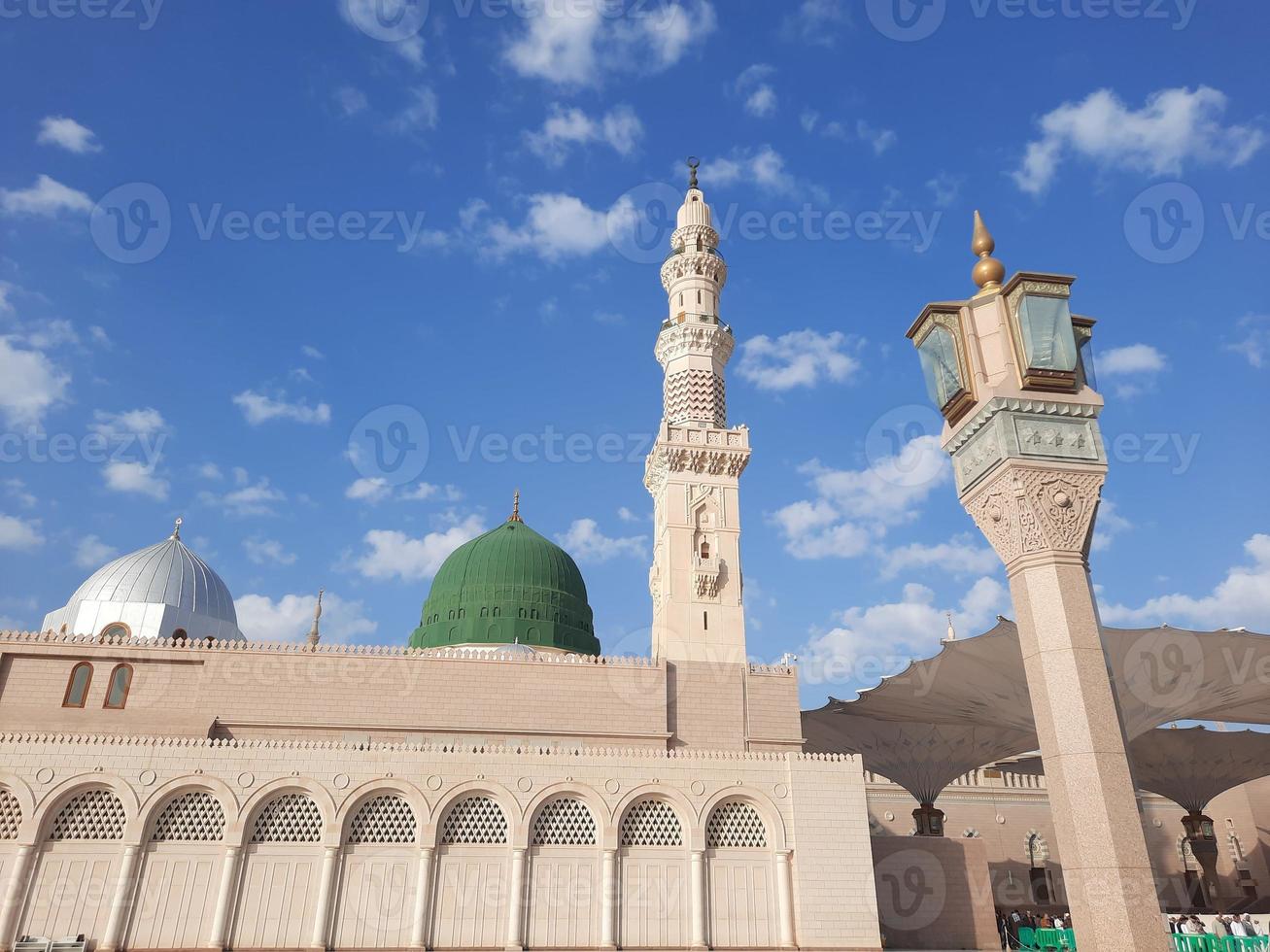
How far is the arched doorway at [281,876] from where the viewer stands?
1555 cm

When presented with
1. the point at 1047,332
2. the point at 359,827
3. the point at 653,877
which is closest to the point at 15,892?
the point at 359,827

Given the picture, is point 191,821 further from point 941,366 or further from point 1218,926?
point 1218,926

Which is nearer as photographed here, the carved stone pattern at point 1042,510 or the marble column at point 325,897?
the carved stone pattern at point 1042,510

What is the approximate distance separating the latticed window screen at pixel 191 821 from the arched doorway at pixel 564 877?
595 cm

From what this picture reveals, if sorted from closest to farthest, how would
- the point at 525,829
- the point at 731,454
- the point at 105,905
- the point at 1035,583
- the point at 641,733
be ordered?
the point at 1035,583 → the point at 105,905 → the point at 525,829 → the point at 641,733 → the point at 731,454

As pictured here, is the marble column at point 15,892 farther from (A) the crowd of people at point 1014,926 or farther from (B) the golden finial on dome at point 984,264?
(A) the crowd of people at point 1014,926

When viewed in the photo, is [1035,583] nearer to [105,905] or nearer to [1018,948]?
[105,905]

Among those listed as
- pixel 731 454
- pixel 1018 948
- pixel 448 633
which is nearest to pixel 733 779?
pixel 1018 948

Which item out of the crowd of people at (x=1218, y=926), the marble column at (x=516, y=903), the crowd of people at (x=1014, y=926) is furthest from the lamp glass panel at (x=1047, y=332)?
the crowd of people at (x=1014, y=926)

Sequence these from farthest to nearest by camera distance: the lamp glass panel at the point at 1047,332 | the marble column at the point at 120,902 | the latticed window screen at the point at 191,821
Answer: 1. the latticed window screen at the point at 191,821
2. the marble column at the point at 120,902
3. the lamp glass panel at the point at 1047,332

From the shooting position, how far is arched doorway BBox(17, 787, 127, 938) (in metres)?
15.1

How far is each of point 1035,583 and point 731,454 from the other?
1934 centimetres

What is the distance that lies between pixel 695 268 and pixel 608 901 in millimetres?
20077

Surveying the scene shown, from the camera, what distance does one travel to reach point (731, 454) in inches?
1027
